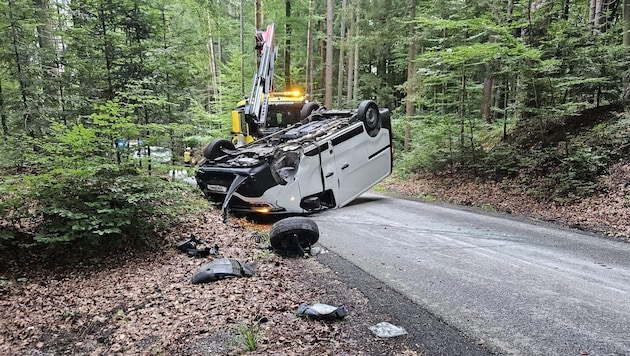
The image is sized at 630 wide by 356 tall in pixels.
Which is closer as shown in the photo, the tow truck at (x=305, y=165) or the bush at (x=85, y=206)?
the bush at (x=85, y=206)

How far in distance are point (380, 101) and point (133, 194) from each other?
65.8ft

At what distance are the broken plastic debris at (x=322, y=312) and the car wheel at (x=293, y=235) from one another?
67.8 inches

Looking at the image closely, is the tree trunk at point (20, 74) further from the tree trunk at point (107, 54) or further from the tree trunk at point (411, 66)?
the tree trunk at point (411, 66)

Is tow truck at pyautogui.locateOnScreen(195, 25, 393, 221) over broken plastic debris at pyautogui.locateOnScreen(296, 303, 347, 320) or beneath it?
over

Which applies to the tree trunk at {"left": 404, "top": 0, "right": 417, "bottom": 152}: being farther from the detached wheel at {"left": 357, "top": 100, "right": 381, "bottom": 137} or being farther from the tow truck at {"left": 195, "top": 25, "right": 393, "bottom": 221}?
the tow truck at {"left": 195, "top": 25, "right": 393, "bottom": 221}

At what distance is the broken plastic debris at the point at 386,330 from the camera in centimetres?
295

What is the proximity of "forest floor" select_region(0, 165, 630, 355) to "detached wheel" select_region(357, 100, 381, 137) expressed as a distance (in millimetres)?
3880

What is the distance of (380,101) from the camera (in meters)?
23.1

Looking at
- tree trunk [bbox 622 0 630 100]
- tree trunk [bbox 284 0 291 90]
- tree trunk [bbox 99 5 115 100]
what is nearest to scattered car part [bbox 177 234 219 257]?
tree trunk [bbox 99 5 115 100]

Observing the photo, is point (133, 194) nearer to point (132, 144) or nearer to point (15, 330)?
point (132, 144)

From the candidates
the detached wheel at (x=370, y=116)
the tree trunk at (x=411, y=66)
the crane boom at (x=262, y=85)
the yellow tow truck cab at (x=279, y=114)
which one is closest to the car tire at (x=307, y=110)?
the yellow tow truck cab at (x=279, y=114)

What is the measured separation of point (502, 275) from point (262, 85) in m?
7.73

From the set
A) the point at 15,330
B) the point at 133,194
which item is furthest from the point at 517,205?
the point at 15,330

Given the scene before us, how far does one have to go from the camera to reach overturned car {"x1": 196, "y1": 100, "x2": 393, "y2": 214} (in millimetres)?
6711
